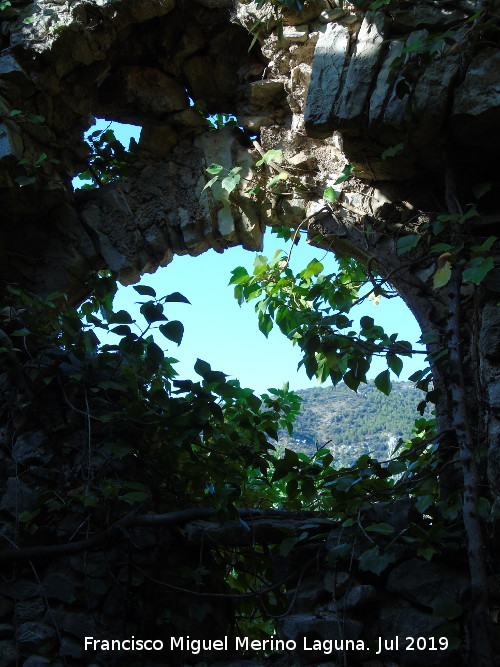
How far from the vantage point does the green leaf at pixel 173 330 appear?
2.04 m

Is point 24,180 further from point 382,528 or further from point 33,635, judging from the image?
point 382,528

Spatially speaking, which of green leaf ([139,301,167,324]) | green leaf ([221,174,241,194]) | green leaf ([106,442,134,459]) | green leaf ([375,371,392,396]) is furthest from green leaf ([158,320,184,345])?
green leaf ([221,174,241,194])

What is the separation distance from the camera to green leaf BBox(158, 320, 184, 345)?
2.04 metres

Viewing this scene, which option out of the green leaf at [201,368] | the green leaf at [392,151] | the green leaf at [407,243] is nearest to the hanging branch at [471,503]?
the green leaf at [407,243]

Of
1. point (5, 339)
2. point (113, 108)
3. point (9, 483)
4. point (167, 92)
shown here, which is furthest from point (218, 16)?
point (9, 483)

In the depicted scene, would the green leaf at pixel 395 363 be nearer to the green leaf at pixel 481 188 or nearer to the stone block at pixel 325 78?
the green leaf at pixel 481 188

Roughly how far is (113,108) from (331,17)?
47.3 inches

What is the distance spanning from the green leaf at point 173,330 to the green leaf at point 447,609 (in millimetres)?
1074

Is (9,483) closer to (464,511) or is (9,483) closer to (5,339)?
(5,339)

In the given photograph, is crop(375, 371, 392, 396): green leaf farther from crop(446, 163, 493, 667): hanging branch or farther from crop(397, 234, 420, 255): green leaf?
crop(397, 234, 420, 255): green leaf

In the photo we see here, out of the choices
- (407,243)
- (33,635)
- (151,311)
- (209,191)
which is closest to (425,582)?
(407,243)

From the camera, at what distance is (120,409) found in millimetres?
2473

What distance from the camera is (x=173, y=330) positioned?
2.05 meters

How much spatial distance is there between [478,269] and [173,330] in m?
0.96
